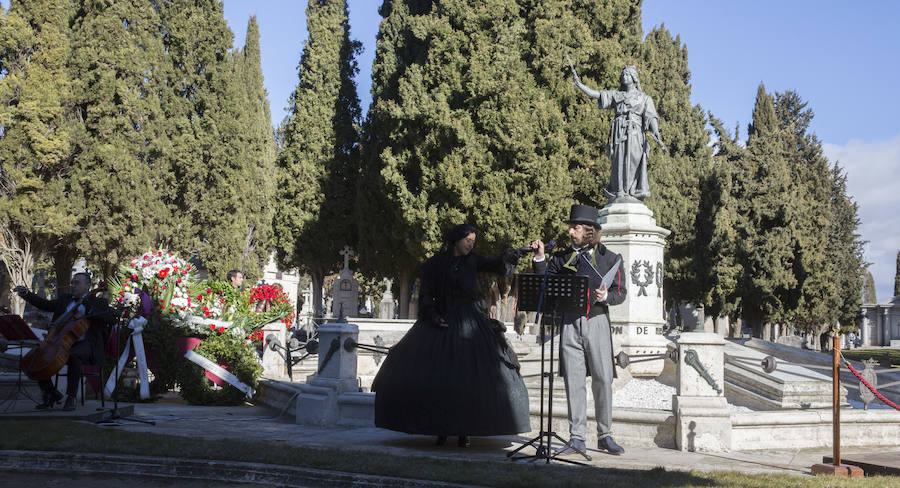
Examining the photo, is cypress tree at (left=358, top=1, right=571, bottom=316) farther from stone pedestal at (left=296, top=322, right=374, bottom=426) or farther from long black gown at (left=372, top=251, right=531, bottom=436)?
long black gown at (left=372, top=251, right=531, bottom=436)

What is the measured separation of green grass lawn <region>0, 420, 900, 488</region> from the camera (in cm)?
568

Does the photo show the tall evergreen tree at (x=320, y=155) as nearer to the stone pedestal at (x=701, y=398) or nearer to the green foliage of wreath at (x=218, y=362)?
the green foliage of wreath at (x=218, y=362)

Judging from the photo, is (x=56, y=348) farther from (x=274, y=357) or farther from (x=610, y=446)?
(x=610, y=446)

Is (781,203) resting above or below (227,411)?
above

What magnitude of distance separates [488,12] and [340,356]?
21493 mm

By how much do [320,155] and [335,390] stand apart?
28.1m

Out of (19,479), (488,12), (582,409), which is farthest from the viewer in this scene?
(488,12)

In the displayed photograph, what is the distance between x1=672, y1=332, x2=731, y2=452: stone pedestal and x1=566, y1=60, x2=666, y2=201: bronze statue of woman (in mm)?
5396

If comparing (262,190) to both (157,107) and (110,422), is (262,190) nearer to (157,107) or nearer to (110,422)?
(157,107)

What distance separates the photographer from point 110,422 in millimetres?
8914

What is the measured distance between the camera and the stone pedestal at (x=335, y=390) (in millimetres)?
9633

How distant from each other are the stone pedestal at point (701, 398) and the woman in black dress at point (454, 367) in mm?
1738

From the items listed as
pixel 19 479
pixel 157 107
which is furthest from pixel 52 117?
pixel 19 479

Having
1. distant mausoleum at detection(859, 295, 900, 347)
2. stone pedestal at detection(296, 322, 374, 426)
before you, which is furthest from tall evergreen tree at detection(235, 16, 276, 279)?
distant mausoleum at detection(859, 295, 900, 347)
